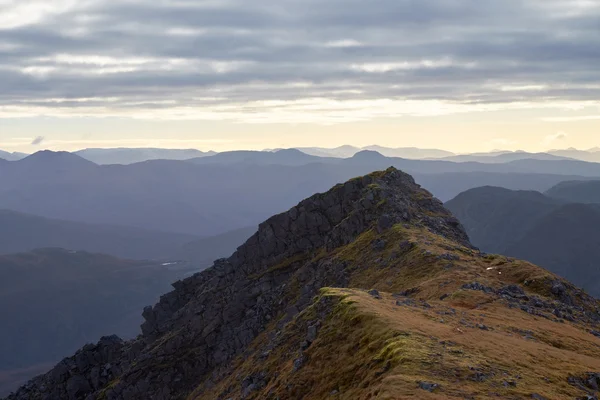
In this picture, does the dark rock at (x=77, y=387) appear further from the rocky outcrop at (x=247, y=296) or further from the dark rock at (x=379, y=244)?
the dark rock at (x=379, y=244)

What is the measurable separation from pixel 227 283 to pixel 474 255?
5336 centimetres

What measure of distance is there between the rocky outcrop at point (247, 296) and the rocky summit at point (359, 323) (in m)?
0.28

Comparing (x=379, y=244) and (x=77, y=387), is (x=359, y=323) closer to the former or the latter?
(x=379, y=244)

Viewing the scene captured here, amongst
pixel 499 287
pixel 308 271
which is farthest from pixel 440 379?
pixel 308 271

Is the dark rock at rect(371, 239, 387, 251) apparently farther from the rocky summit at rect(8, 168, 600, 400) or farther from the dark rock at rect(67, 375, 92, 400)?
the dark rock at rect(67, 375, 92, 400)

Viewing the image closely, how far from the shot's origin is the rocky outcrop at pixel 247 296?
97188 millimetres

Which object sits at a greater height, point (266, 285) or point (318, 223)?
point (318, 223)

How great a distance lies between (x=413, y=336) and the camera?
43.5 metres

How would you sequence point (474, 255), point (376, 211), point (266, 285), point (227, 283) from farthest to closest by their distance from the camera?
point (227, 283), point (266, 285), point (376, 211), point (474, 255)

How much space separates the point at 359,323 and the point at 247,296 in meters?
61.9

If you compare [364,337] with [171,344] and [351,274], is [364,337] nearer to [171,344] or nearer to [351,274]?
[351,274]

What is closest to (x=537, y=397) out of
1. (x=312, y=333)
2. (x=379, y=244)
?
(x=312, y=333)

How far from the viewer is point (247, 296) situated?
109m

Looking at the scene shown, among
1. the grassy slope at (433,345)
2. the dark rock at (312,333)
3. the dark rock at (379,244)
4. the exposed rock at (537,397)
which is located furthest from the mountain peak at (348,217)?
the exposed rock at (537,397)
